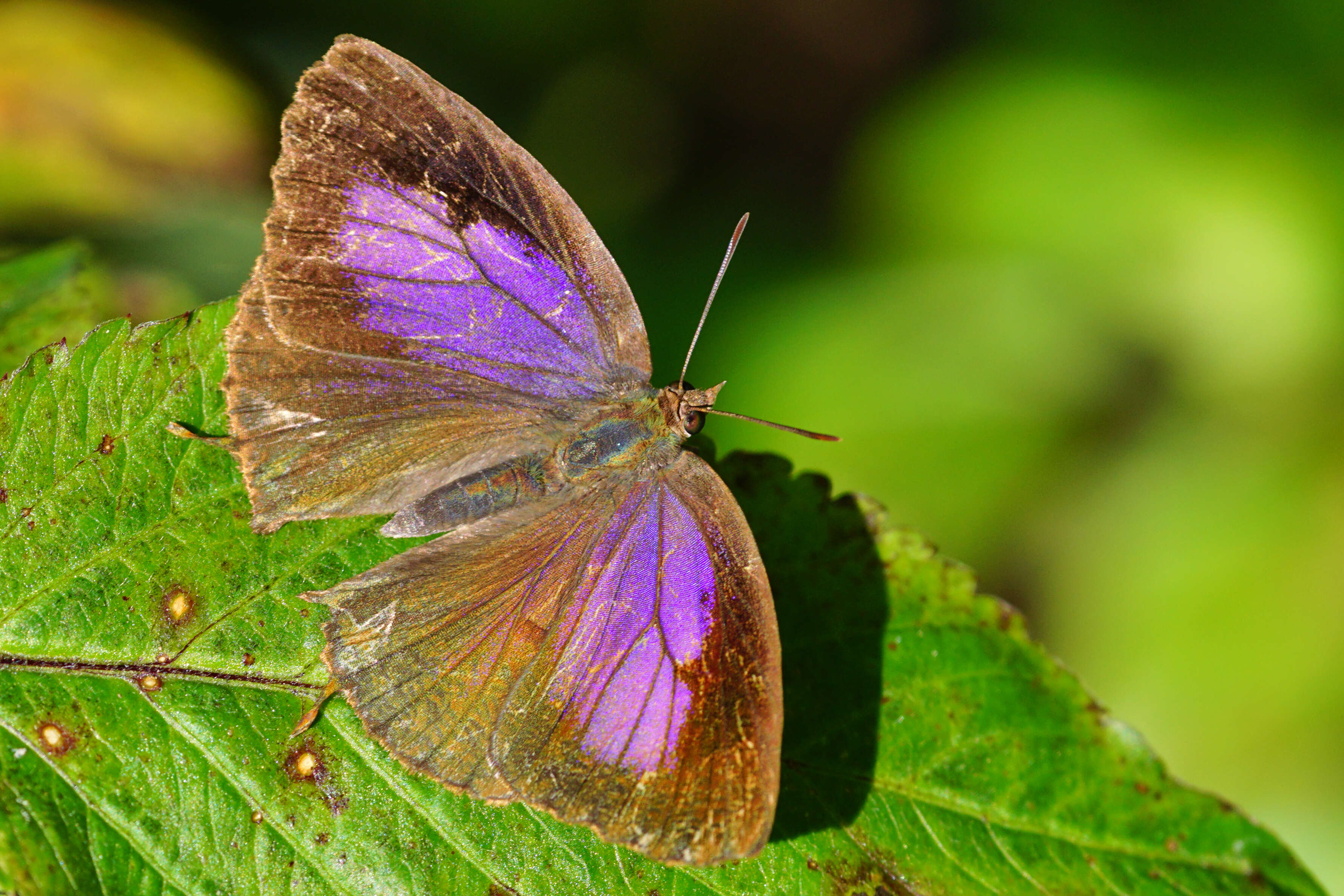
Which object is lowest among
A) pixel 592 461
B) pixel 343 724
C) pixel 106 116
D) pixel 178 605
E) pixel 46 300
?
pixel 343 724

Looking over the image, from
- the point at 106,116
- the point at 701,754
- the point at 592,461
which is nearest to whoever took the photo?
the point at 701,754

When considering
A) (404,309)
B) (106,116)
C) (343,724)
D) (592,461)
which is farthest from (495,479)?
(106,116)

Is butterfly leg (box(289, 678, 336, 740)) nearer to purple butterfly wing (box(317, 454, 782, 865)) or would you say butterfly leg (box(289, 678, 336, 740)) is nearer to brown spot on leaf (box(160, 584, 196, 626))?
purple butterfly wing (box(317, 454, 782, 865))

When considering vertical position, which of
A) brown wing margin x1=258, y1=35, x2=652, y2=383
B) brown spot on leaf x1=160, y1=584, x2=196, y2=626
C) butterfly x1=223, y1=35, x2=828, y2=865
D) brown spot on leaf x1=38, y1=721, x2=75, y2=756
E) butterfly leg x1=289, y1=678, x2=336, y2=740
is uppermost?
brown wing margin x1=258, y1=35, x2=652, y2=383

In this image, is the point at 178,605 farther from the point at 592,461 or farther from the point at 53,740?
the point at 592,461

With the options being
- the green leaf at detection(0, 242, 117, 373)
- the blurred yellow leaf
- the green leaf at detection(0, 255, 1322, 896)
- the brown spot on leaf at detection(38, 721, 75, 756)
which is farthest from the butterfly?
the blurred yellow leaf
